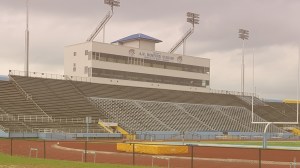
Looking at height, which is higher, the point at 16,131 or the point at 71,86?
the point at 71,86

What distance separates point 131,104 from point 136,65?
12.3 meters

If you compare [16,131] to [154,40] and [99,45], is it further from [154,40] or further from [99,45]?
[154,40]

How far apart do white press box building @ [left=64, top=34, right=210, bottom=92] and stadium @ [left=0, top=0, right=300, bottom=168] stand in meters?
0.16

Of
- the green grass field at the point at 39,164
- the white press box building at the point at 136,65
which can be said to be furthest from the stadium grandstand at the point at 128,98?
the green grass field at the point at 39,164

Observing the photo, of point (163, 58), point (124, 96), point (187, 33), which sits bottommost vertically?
point (124, 96)

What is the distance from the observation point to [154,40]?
84.2m

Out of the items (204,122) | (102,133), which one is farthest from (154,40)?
(102,133)

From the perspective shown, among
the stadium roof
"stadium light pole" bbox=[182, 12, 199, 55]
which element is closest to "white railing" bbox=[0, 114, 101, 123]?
the stadium roof

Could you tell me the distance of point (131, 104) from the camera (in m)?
68.1

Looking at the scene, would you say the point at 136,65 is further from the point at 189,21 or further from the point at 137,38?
the point at 189,21

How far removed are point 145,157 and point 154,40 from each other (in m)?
57.5

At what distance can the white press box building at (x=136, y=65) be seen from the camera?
7469cm

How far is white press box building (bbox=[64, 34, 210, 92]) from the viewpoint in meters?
74.7

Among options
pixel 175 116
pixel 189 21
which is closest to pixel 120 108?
pixel 175 116
